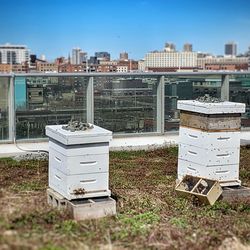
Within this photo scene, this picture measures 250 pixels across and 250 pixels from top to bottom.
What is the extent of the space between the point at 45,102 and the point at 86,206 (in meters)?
4.78

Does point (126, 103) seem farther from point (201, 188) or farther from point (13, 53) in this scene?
point (13, 53)

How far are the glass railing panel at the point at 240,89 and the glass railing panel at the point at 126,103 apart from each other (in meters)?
1.76

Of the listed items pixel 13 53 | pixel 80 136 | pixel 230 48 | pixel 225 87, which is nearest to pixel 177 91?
pixel 225 87

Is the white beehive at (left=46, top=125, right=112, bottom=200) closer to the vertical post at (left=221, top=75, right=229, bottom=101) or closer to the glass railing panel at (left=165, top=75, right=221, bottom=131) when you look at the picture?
the glass railing panel at (left=165, top=75, right=221, bottom=131)

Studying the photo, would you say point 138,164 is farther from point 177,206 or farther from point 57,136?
point 57,136

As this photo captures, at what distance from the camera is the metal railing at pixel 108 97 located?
32.2 ft

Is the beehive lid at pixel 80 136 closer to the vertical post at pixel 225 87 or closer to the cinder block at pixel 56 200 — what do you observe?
the cinder block at pixel 56 200

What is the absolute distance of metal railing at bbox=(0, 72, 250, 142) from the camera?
982 cm

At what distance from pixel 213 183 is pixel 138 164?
2.40 meters

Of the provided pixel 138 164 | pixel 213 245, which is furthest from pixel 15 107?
pixel 213 245

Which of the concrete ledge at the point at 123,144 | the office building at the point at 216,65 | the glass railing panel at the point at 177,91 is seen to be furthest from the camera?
the office building at the point at 216,65

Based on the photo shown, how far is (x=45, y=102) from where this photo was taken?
10.0m

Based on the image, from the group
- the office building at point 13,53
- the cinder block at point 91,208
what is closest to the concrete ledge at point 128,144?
the cinder block at point 91,208

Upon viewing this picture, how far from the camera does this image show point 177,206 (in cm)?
626
